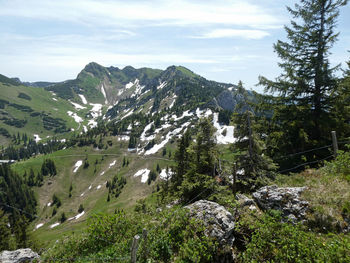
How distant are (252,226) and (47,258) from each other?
1170 centimetres

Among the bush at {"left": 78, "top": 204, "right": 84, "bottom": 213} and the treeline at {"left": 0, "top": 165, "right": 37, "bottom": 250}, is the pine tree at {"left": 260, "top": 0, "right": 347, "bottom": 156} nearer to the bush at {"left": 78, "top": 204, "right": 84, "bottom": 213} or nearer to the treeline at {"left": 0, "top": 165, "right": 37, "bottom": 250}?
the bush at {"left": 78, "top": 204, "right": 84, "bottom": 213}

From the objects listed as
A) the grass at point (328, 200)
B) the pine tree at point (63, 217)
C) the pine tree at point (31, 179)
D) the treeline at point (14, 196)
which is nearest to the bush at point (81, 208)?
the pine tree at point (63, 217)

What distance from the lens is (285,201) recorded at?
1135cm

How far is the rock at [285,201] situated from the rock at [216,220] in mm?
2682

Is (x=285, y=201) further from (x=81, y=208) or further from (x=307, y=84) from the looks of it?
(x=81, y=208)

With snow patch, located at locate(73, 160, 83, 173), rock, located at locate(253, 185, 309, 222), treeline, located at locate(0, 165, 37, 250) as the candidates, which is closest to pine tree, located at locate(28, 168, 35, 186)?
treeline, located at locate(0, 165, 37, 250)

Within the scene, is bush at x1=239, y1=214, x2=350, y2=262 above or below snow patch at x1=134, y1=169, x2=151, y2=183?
above


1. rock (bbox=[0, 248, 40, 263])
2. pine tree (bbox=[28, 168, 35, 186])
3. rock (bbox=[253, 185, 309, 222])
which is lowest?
pine tree (bbox=[28, 168, 35, 186])

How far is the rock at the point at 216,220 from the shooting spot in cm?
975

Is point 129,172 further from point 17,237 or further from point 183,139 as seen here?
point 183,139

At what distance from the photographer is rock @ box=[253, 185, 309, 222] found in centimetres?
1063

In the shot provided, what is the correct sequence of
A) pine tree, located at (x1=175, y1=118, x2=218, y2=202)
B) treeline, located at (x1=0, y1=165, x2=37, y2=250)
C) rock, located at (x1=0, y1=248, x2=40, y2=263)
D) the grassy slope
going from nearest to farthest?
1. rock, located at (x1=0, y1=248, x2=40, y2=263)
2. pine tree, located at (x1=175, y1=118, x2=218, y2=202)
3. the grassy slope
4. treeline, located at (x1=0, y1=165, x2=37, y2=250)

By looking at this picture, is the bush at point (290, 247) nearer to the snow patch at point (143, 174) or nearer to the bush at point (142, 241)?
the bush at point (142, 241)

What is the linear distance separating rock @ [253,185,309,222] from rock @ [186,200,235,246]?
2.68m
